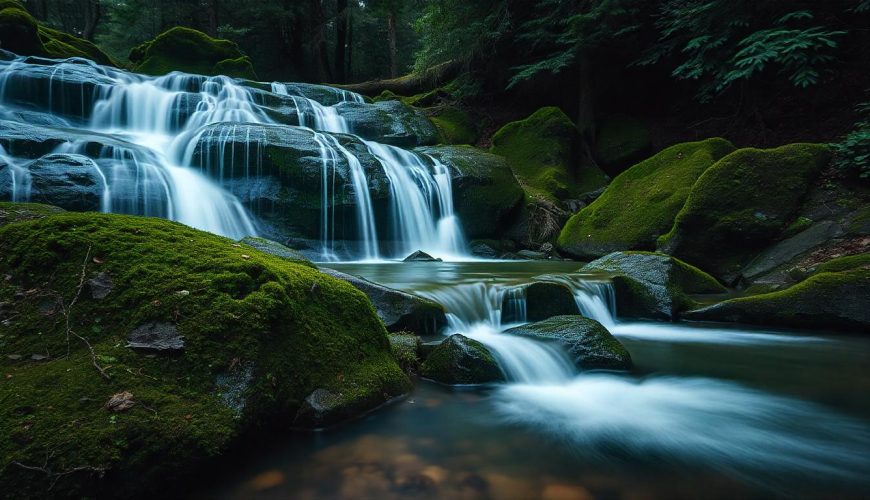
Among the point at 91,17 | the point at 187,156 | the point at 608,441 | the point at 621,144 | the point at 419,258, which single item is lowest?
the point at 608,441

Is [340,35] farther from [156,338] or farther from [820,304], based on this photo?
[156,338]

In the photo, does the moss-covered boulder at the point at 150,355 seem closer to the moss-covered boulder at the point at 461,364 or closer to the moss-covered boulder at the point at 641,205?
the moss-covered boulder at the point at 461,364

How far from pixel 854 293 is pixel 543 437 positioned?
4.59 meters

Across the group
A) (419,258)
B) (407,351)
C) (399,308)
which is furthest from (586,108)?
(407,351)

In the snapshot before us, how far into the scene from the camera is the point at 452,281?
5.97m

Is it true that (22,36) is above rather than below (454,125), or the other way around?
above

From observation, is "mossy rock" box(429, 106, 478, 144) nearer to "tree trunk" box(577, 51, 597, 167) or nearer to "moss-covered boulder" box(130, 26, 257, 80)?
"tree trunk" box(577, 51, 597, 167)

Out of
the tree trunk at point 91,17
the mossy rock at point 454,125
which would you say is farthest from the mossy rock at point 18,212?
the tree trunk at point 91,17

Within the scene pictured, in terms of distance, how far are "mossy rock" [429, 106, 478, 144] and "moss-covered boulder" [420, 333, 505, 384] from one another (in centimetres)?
1384

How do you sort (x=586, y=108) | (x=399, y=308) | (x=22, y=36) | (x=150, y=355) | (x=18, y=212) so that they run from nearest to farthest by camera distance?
(x=150, y=355) < (x=18, y=212) < (x=399, y=308) < (x=22, y=36) < (x=586, y=108)

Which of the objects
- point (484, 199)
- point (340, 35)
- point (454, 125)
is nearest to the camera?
point (484, 199)

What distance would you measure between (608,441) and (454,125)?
647 inches

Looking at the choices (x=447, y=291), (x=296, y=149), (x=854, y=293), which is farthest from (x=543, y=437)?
(x=296, y=149)

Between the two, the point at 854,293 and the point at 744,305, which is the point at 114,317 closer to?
the point at 744,305
